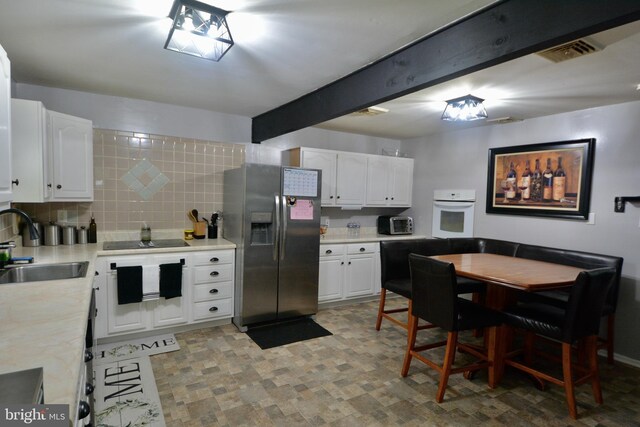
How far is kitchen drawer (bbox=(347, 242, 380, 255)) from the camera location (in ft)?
13.8

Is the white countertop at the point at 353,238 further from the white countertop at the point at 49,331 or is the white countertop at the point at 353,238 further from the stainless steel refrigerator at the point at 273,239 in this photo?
the white countertop at the point at 49,331

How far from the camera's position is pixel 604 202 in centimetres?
315

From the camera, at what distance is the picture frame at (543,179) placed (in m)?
3.28

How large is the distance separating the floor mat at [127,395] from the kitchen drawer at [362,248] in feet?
7.83

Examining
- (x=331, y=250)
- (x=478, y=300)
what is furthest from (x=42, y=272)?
(x=478, y=300)

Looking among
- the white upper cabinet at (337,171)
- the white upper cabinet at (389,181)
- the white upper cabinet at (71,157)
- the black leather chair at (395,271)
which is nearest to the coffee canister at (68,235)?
the white upper cabinet at (71,157)

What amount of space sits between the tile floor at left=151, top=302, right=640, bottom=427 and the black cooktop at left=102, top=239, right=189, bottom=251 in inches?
34.4

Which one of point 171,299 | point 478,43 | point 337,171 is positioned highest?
point 478,43

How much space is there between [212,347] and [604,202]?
3769 millimetres

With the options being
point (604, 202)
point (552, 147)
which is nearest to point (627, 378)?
point (604, 202)

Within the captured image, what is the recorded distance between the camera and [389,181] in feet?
15.6

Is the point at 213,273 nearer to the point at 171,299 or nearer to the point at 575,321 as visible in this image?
the point at 171,299

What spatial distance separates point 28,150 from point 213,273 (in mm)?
1720

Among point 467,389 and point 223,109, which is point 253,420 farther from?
point 223,109
